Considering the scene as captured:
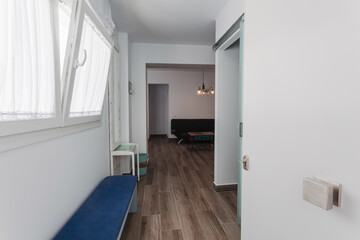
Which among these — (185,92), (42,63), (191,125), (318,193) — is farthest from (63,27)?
(185,92)

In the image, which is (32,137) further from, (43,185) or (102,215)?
(102,215)

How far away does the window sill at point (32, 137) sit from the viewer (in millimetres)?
792

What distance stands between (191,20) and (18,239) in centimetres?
308

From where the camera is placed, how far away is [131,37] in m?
3.47

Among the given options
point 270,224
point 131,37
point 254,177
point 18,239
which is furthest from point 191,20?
point 18,239

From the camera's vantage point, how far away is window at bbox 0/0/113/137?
2.64 feet

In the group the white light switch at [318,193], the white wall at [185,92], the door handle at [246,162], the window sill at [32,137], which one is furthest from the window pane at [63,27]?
the white wall at [185,92]

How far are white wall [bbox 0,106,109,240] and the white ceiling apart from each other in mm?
1894

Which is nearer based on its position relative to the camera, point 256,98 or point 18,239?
point 18,239

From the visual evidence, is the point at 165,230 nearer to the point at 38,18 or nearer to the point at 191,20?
the point at 38,18

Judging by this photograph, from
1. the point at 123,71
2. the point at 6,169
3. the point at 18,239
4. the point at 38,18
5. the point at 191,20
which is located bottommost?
the point at 18,239

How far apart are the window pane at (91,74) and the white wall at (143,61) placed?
1.64 m

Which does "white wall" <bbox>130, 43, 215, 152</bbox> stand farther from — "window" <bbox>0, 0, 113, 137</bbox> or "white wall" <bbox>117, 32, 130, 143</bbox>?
"window" <bbox>0, 0, 113, 137</bbox>

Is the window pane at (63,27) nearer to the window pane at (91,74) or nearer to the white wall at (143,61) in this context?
the window pane at (91,74)
